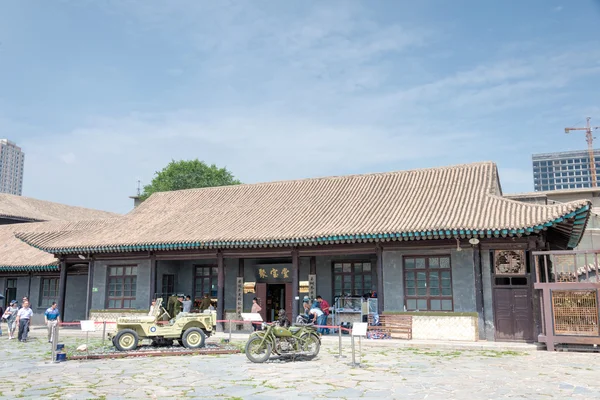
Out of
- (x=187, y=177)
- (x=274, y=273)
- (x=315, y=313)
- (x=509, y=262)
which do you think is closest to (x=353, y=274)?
(x=274, y=273)

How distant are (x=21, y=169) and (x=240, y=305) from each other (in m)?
170

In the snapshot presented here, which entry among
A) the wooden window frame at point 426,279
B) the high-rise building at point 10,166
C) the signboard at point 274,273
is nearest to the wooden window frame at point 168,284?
the signboard at point 274,273

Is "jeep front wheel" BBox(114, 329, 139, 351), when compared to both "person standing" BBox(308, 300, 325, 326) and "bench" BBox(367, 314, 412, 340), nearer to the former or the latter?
"person standing" BBox(308, 300, 325, 326)

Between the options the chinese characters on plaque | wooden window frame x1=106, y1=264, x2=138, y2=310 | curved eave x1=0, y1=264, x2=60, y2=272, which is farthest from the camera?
curved eave x1=0, y1=264, x2=60, y2=272

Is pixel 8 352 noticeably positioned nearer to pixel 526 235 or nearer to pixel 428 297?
pixel 428 297

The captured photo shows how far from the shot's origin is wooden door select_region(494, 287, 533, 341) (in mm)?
15445

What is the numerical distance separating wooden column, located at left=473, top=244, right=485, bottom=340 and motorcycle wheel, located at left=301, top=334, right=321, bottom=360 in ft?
19.3

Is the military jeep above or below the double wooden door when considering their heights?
below

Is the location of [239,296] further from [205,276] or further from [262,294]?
[205,276]

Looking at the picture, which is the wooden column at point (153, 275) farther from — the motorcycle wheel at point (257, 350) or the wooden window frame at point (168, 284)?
the motorcycle wheel at point (257, 350)

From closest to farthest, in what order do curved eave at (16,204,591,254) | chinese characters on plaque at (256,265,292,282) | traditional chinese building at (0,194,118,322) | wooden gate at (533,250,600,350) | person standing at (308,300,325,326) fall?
wooden gate at (533,250,600,350)
curved eave at (16,204,591,254)
person standing at (308,300,325,326)
chinese characters on plaque at (256,265,292,282)
traditional chinese building at (0,194,118,322)

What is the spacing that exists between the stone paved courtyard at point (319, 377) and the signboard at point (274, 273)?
7437mm

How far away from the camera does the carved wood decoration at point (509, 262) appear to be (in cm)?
1574

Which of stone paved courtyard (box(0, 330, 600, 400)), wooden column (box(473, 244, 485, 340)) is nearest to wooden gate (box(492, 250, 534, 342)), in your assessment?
wooden column (box(473, 244, 485, 340))
